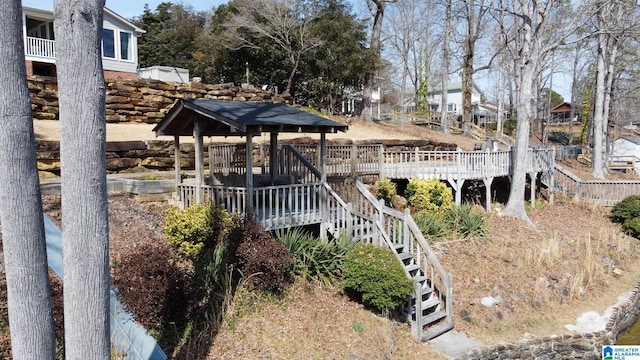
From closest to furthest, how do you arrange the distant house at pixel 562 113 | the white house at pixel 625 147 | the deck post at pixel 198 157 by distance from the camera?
the deck post at pixel 198 157, the white house at pixel 625 147, the distant house at pixel 562 113

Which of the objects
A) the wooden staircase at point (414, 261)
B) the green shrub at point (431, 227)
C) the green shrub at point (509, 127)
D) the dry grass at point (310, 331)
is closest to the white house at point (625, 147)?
the green shrub at point (509, 127)

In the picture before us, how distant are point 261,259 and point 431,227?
583 cm

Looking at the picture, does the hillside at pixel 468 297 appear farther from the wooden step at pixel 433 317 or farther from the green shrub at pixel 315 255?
the wooden step at pixel 433 317

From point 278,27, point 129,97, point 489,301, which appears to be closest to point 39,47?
point 129,97

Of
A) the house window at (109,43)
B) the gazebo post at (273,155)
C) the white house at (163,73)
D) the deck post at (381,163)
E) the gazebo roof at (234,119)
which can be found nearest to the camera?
the gazebo roof at (234,119)

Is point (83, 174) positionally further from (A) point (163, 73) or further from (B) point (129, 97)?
(A) point (163, 73)

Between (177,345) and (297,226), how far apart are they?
12.7ft

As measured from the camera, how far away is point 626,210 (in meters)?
15.6

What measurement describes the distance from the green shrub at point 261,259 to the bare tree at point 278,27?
20.8 m

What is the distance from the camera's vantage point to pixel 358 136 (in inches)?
934

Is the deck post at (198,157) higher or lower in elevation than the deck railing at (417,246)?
higher

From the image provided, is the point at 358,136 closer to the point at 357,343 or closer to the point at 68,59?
the point at 357,343

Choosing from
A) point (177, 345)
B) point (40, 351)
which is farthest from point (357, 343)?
point (40, 351)

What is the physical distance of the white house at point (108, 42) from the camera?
23120 millimetres
